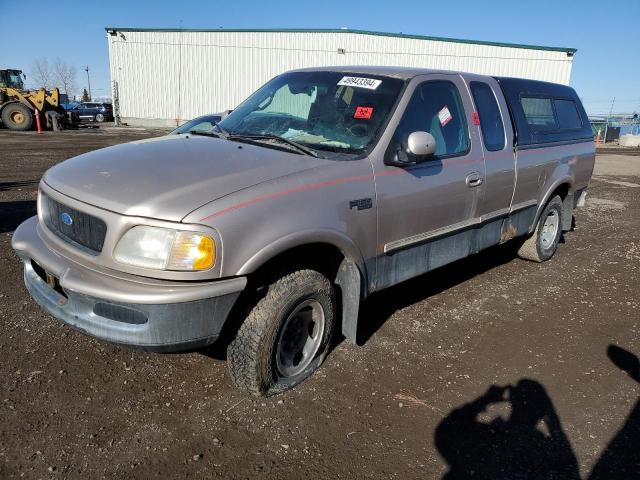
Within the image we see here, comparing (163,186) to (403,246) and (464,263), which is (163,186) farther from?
(464,263)

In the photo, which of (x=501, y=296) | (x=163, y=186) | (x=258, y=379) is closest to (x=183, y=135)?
(x=163, y=186)

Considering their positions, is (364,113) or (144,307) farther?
(364,113)

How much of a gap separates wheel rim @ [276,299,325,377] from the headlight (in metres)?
0.79

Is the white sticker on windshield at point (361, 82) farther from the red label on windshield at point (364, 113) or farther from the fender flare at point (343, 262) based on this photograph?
the fender flare at point (343, 262)

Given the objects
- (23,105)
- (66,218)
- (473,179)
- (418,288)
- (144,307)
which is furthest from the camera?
(23,105)

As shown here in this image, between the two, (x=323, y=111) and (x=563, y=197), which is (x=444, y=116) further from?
(x=563, y=197)

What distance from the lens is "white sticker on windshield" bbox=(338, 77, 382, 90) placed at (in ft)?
11.9

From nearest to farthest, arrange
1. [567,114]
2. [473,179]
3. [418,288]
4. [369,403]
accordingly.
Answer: [369,403], [473,179], [418,288], [567,114]

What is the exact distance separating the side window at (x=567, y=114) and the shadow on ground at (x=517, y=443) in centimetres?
354

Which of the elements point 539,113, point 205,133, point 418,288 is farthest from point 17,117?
point 539,113

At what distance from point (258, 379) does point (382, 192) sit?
140 cm

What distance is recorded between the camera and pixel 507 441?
9.00 ft

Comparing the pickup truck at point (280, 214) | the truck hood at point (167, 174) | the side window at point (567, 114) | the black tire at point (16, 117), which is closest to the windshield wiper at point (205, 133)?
the pickup truck at point (280, 214)

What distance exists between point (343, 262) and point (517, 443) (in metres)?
1.45
